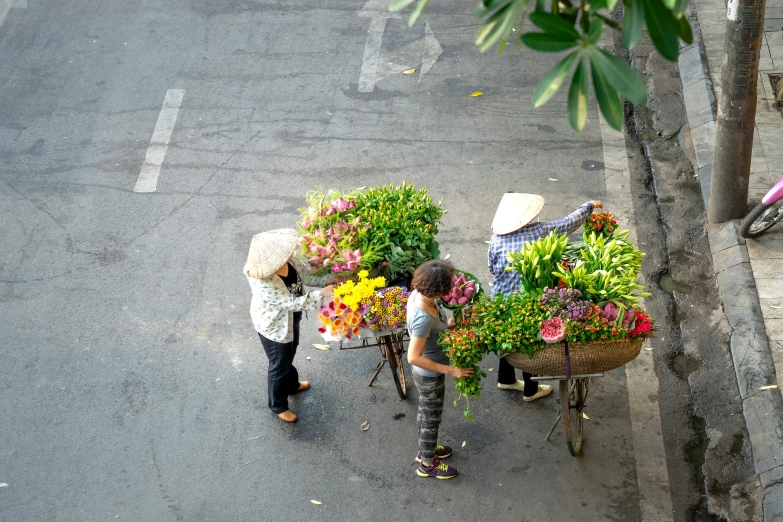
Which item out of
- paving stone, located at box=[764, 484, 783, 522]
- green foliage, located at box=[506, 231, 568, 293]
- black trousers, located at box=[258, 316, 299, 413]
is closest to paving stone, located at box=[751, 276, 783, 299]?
paving stone, located at box=[764, 484, 783, 522]

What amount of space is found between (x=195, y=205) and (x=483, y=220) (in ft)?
9.04

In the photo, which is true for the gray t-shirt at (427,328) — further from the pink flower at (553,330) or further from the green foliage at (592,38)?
the green foliage at (592,38)

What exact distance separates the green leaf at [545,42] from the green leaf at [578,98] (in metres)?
0.08

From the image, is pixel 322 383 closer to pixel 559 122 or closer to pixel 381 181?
pixel 381 181

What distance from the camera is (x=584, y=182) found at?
8141mm

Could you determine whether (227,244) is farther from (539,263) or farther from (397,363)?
(539,263)

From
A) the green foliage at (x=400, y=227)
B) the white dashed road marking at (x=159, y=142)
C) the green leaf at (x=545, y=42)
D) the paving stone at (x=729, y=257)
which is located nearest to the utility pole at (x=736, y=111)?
the paving stone at (x=729, y=257)

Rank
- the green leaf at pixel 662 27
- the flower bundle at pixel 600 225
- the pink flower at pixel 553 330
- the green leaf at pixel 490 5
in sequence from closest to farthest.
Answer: the green leaf at pixel 662 27 → the green leaf at pixel 490 5 → the pink flower at pixel 553 330 → the flower bundle at pixel 600 225

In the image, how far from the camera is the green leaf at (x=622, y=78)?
273 centimetres

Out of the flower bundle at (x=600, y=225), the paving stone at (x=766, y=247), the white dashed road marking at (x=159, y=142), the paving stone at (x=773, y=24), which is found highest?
the flower bundle at (x=600, y=225)

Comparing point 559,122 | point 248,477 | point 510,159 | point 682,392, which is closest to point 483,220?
point 510,159

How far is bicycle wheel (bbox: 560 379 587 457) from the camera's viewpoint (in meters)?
5.43

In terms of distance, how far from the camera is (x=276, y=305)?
5.52 metres

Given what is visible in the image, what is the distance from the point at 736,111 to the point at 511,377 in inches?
113
